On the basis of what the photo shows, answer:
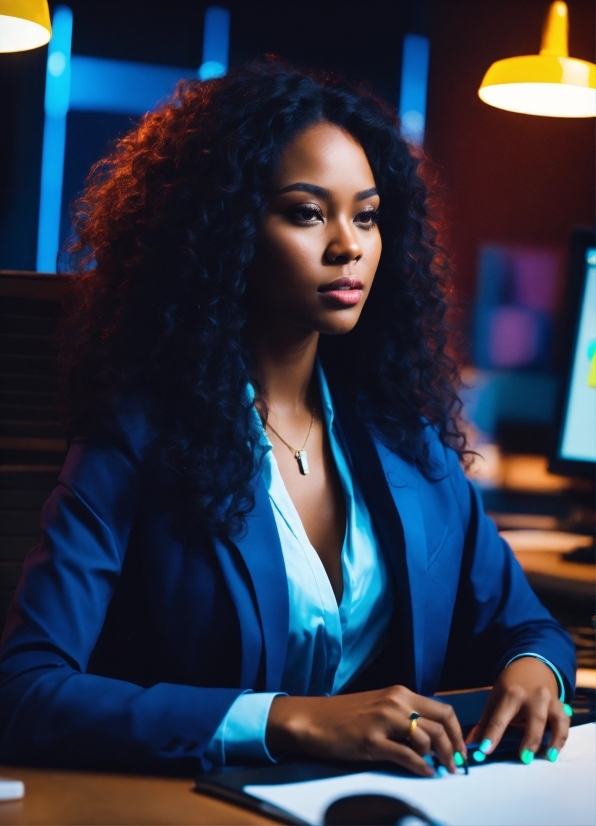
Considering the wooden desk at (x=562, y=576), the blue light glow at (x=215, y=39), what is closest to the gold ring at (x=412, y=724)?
the wooden desk at (x=562, y=576)

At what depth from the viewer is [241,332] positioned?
1325 mm

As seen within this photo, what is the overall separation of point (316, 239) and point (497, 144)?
11.6ft

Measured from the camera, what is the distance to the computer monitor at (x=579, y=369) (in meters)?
1.97

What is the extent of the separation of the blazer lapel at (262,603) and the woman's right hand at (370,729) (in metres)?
0.19

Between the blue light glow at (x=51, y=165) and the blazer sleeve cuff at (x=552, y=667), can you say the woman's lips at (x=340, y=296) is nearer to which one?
the blazer sleeve cuff at (x=552, y=667)

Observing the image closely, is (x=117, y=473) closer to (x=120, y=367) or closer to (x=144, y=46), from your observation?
(x=120, y=367)

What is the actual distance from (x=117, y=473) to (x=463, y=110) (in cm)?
371

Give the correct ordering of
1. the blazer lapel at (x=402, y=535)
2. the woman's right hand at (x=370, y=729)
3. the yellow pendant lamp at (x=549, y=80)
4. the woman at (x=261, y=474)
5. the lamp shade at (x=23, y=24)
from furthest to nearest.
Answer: the yellow pendant lamp at (x=549, y=80), the lamp shade at (x=23, y=24), the blazer lapel at (x=402, y=535), the woman at (x=261, y=474), the woman's right hand at (x=370, y=729)

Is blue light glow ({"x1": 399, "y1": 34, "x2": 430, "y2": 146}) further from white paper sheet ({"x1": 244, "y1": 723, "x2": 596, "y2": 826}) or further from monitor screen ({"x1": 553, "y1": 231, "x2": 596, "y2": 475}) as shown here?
white paper sheet ({"x1": 244, "y1": 723, "x2": 596, "y2": 826})

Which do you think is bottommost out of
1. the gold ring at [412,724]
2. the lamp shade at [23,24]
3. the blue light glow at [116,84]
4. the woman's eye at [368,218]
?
the gold ring at [412,724]

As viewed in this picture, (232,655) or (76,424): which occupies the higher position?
(76,424)

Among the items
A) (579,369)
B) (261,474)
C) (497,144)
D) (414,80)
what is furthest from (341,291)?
(497,144)

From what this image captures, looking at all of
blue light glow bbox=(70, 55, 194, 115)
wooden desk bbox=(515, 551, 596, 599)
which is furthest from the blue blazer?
blue light glow bbox=(70, 55, 194, 115)

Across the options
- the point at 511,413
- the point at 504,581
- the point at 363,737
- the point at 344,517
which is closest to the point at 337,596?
the point at 344,517
